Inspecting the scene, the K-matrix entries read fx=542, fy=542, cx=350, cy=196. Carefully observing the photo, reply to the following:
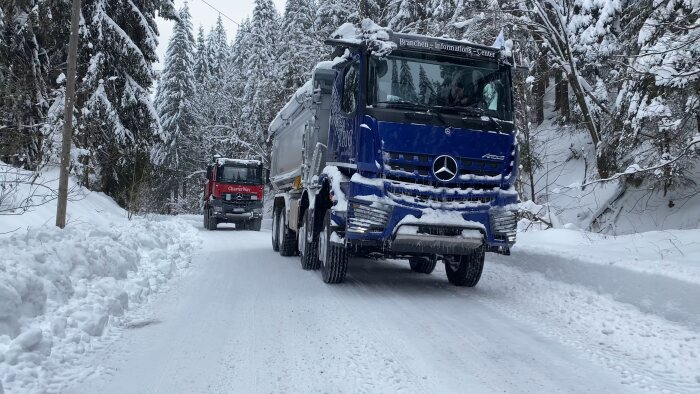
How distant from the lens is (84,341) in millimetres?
4492

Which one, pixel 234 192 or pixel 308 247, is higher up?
pixel 234 192

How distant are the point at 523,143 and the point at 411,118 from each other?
807cm

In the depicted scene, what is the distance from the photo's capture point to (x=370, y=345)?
482 centimetres

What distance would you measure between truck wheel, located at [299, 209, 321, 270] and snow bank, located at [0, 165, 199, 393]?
2.20 metres

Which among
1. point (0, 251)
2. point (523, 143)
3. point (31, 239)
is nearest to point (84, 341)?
point (0, 251)

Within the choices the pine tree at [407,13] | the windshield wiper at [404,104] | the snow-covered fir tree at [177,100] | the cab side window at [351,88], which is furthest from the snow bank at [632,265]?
the snow-covered fir tree at [177,100]

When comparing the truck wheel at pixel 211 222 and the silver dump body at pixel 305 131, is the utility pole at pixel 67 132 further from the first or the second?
the truck wheel at pixel 211 222

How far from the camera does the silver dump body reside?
9266mm

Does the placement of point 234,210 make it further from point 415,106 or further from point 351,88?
point 415,106

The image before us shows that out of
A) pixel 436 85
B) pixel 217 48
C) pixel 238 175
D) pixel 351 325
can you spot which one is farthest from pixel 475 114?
pixel 217 48

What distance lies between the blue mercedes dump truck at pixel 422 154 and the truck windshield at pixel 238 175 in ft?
53.0

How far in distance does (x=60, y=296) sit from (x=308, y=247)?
15.0 feet

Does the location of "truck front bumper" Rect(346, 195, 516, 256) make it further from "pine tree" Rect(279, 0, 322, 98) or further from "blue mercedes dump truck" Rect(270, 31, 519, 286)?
"pine tree" Rect(279, 0, 322, 98)

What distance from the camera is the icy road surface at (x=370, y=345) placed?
3.92 meters
